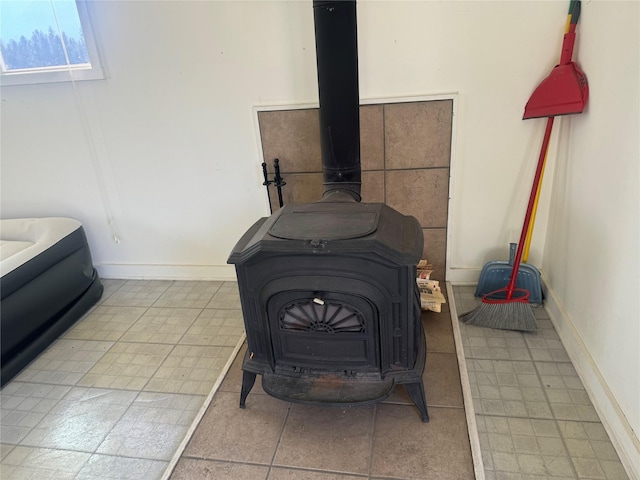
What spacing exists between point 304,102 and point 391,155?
475mm

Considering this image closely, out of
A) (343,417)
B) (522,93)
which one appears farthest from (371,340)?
(522,93)

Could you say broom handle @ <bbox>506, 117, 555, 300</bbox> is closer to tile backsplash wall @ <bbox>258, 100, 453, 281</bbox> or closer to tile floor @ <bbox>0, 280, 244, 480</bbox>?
tile backsplash wall @ <bbox>258, 100, 453, 281</bbox>

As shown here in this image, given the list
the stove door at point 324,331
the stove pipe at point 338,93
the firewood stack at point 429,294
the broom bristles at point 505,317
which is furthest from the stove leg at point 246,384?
the broom bristles at point 505,317

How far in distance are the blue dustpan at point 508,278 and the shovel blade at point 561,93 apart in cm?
61

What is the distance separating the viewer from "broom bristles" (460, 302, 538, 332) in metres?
1.74

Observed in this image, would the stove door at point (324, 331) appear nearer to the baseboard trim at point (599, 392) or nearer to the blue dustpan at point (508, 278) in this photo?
the baseboard trim at point (599, 392)

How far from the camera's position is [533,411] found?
4.50 ft

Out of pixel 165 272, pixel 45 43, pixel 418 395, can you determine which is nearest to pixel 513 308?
pixel 418 395

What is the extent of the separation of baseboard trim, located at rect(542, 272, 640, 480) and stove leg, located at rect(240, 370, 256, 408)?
1.16 meters

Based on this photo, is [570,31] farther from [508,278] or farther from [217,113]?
[217,113]

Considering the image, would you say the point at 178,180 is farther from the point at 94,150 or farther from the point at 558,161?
the point at 558,161

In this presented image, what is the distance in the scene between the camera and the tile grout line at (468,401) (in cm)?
121

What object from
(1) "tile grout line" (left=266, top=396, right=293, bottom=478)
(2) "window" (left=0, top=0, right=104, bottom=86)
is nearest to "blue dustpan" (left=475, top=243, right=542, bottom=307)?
A: (1) "tile grout line" (left=266, top=396, right=293, bottom=478)

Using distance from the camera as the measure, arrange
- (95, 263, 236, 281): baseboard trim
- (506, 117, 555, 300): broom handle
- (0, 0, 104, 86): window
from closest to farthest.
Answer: (506, 117, 555, 300): broom handle
(0, 0, 104, 86): window
(95, 263, 236, 281): baseboard trim
